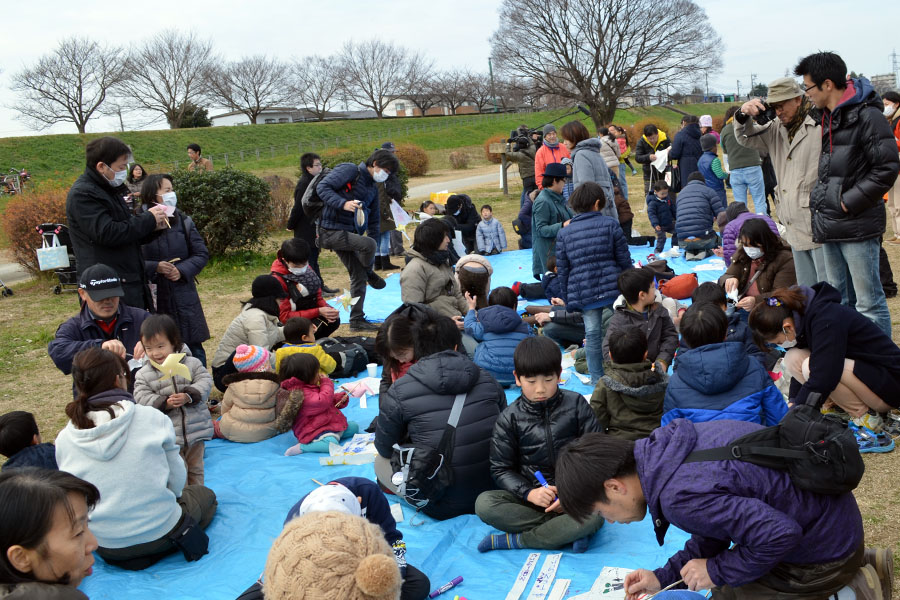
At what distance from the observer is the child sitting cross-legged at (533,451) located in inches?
132

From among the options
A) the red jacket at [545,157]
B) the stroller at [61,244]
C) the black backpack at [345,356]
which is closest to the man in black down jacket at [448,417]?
the black backpack at [345,356]

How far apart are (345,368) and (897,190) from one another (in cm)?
703

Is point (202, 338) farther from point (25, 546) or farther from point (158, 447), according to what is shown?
point (25, 546)

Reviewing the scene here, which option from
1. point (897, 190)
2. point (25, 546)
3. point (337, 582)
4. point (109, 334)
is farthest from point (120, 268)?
point (897, 190)

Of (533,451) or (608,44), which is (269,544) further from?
(608,44)

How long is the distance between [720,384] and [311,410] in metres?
2.61

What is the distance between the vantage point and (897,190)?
866cm

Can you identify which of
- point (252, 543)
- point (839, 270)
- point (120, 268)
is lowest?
point (252, 543)

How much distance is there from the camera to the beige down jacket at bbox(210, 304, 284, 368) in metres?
5.64

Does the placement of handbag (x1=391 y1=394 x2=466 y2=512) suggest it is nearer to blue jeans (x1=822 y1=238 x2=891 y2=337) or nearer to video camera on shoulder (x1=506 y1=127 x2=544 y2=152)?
blue jeans (x1=822 y1=238 x2=891 y2=337)

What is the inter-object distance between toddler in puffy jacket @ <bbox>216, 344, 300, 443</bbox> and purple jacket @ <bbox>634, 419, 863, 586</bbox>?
3.10m

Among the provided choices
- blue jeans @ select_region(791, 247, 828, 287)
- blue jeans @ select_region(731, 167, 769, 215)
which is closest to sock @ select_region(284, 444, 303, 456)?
blue jeans @ select_region(791, 247, 828, 287)

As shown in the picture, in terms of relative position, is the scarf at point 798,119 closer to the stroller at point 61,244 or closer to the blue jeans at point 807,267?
the blue jeans at point 807,267

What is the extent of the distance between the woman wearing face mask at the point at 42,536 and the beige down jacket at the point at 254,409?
260cm
